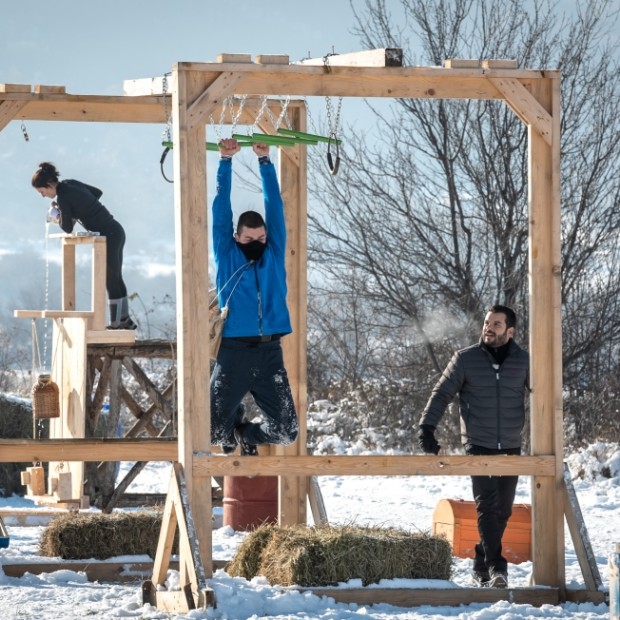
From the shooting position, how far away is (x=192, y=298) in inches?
293

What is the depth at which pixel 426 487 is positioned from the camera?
14.8 m

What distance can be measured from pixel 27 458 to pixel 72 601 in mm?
1379

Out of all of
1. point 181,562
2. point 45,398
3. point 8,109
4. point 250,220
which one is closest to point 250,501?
point 45,398

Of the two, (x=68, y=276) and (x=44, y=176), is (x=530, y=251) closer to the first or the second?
(x=44, y=176)

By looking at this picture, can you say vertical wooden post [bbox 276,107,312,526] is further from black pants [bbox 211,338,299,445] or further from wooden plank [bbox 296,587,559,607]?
wooden plank [bbox 296,587,559,607]

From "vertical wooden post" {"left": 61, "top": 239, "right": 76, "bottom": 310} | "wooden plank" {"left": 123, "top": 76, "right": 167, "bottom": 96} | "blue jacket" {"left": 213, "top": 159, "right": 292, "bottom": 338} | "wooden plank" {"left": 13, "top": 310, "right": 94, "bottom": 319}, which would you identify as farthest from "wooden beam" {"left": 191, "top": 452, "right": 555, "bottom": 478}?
"vertical wooden post" {"left": 61, "top": 239, "right": 76, "bottom": 310}

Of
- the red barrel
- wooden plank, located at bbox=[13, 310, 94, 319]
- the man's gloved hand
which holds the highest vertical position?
wooden plank, located at bbox=[13, 310, 94, 319]

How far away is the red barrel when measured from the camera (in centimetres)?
1103

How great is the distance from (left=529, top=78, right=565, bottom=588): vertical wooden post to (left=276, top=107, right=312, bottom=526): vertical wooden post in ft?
6.02

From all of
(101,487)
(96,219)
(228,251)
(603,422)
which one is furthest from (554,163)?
(603,422)

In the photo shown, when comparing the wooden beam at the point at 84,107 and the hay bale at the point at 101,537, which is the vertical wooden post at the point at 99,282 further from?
the hay bale at the point at 101,537

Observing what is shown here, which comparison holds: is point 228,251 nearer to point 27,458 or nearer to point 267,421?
point 267,421

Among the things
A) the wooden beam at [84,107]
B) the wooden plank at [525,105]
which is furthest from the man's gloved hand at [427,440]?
the wooden beam at [84,107]

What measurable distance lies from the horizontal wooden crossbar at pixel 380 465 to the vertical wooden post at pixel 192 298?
27cm
